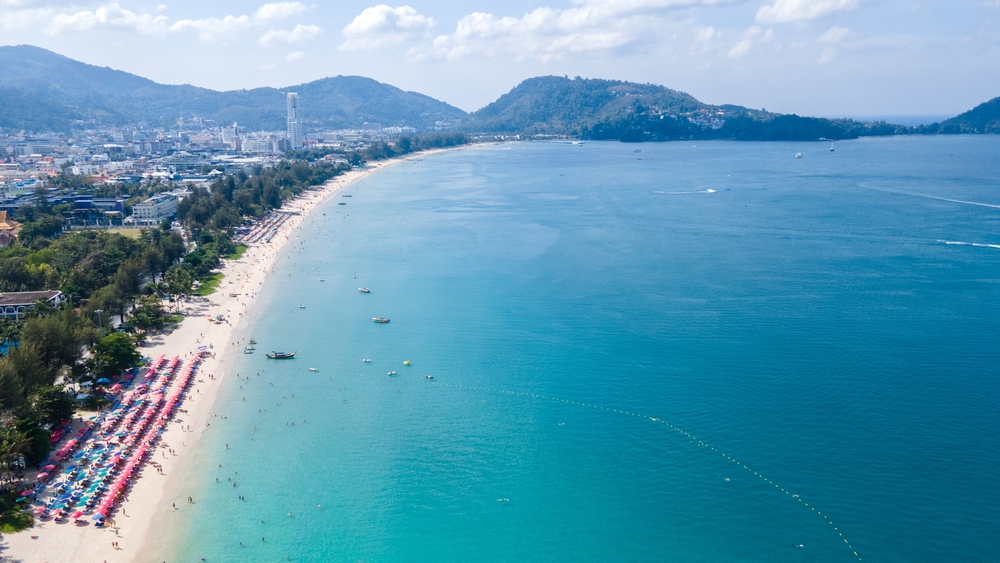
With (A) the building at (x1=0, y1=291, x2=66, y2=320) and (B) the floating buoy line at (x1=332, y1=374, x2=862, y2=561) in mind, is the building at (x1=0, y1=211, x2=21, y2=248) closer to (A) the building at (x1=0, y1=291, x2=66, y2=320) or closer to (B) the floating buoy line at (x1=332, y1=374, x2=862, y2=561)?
(A) the building at (x1=0, y1=291, x2=66, y2=320)

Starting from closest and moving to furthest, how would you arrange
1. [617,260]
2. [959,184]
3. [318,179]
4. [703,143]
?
[617,260]
[959,184]
[318,179]
[703,143]

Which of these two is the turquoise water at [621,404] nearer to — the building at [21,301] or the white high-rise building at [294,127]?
the building at [21,301]

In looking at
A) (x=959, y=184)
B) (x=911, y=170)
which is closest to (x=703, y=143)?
(x=911, y=170)

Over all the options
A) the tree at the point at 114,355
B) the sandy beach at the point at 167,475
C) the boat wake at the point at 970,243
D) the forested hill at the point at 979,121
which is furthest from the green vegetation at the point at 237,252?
the forested hill at the point at 979,121

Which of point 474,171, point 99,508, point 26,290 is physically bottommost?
point 99,508

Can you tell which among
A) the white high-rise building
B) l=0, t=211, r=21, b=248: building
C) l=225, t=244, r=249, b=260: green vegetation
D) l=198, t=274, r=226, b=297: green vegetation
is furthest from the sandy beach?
the white high-rise building

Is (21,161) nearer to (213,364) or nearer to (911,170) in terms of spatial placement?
(213,364)
